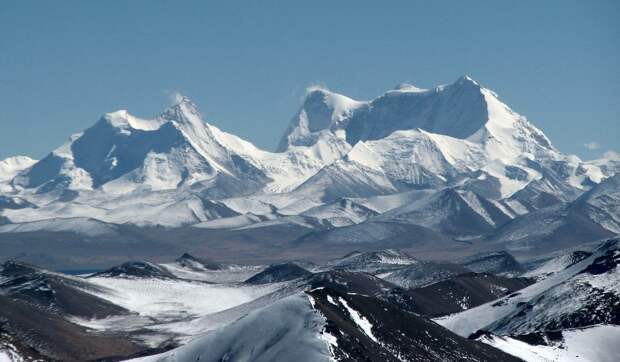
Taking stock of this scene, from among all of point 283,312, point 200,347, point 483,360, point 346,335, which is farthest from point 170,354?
point 483,360

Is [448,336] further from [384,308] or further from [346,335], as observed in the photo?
[346,335]

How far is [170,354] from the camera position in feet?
625

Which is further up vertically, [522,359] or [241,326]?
[241,326]

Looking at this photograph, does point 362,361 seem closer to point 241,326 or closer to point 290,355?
point 290,355

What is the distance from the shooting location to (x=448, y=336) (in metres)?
195

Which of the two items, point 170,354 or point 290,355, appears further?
point 170,354

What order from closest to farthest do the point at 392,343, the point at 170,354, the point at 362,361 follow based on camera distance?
1. the point at 362,361
2. the point at 392,343
3. the point at 170,354

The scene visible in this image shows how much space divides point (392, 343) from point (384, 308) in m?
17.0

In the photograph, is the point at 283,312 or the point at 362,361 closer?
the point at 362,361

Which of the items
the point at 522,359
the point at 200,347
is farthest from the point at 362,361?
the point at 522,359

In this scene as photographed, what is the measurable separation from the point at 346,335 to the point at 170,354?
111 feet

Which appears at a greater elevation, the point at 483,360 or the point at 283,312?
the point at 283,312

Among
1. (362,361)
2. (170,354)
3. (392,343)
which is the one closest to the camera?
(362,361)

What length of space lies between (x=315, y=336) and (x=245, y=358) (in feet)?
Result: 35.8
